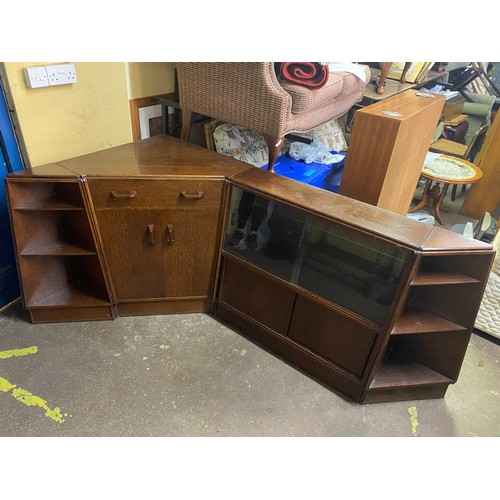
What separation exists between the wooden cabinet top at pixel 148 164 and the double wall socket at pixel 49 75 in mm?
333

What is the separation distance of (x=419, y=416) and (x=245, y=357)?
83cm

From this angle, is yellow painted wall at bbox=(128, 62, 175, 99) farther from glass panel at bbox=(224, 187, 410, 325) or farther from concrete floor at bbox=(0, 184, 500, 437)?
concrete floor at bbox=(0, 184, 500, 437)

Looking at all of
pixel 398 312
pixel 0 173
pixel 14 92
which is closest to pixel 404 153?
pixel 398 312

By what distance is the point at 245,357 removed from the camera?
5.99 ft

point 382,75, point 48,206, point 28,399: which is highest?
point 382,75

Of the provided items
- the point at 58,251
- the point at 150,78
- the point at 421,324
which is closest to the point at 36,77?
the point at 150,78

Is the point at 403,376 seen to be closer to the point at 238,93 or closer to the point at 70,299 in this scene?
the point at 238,93

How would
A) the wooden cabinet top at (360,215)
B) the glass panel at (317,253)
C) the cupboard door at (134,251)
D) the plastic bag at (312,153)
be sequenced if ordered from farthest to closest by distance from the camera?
the plastic bag at (312,153) → the cupboard door at (134,251) → the glass panel at (317,253) → the wooden cabinet top at (360,215)

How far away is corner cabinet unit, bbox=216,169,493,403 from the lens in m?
1.41

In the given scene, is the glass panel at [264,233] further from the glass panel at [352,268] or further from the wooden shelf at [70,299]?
the wooden shelf at [70,299]

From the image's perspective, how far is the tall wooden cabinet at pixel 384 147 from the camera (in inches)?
66.6

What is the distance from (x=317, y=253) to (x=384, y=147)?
597 mm

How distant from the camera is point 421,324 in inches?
60.4

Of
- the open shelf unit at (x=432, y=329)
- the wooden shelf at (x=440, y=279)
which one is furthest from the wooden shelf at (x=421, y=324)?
the wooden shelf at (x=440, y=279)
